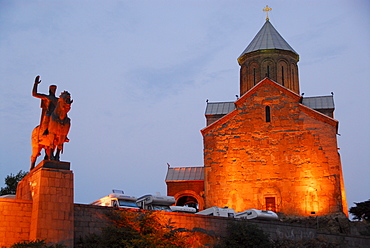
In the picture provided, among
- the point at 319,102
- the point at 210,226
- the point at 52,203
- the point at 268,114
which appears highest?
the point at 319,102

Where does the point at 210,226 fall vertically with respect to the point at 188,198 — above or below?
below

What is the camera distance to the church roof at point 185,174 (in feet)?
113

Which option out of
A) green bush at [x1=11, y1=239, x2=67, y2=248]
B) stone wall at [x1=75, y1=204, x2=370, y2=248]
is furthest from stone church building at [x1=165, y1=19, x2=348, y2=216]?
green bush at [x1=11, y1=239, x2=67, y2=248]

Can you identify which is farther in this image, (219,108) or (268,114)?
(219,108)

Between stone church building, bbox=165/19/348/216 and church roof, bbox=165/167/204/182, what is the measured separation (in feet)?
8.26

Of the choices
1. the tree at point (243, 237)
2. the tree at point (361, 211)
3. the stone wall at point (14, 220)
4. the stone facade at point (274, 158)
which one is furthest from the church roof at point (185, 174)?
the stone wall at point (14, 220)

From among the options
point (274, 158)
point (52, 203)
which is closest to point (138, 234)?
point (52, 203)

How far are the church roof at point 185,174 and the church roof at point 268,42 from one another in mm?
8694

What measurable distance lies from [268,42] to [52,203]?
25.2m

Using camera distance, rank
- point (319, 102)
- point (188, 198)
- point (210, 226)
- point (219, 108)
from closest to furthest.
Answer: point (210, 226) → point (319, 102) → point (188, 198) → point (219, 108)

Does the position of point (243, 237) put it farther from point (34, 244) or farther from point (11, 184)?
point (11, 184)

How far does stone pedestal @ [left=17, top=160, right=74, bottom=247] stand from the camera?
1420 centimetres

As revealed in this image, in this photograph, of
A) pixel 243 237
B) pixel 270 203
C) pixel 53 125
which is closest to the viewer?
pixel 53 125

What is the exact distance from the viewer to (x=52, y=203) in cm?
1454
